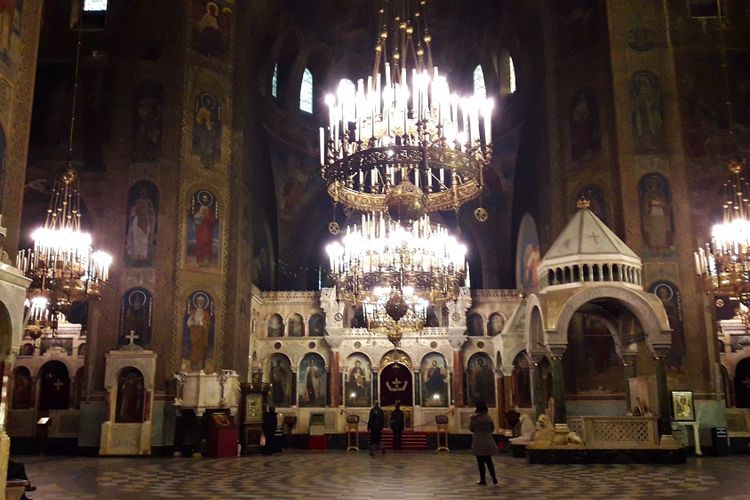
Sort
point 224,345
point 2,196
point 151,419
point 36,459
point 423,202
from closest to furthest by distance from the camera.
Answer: point 2,196, point 423,202, point 36,459, point 151,419, point 224,345

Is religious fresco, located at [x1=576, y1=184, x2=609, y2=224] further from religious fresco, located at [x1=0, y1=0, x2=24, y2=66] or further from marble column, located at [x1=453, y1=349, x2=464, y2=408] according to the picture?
religious fresco, located at [x1=0, y1=0, x2=24, y2=66]

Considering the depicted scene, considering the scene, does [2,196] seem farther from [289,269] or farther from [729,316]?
[729,316]

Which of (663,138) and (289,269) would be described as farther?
(289,269)

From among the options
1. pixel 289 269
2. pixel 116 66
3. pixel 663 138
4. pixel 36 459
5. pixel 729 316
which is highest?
pixel 116 66

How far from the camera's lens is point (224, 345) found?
18.9m

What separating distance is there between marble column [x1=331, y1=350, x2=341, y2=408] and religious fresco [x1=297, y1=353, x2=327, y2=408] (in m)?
0.42

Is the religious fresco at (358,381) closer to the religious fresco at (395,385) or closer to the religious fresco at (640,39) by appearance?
the religious fresco at (395,385)

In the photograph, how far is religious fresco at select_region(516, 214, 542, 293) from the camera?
23.5 meters

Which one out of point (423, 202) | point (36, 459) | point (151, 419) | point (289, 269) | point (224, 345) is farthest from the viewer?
point (289, 269)

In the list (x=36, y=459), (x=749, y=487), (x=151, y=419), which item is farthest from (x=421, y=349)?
(x=749, y=487)

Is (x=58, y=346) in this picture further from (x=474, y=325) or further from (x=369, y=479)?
(x=369, y=479)

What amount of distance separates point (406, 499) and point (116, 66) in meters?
15.9

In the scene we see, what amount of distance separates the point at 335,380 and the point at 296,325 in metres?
2.48

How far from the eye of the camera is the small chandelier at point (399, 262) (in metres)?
14.9
